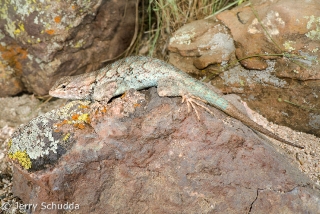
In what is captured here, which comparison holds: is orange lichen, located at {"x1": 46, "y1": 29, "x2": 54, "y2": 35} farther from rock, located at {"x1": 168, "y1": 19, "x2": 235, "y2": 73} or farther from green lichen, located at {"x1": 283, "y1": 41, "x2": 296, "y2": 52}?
green lichen, located at {"x1": 283, "y1": 41, "x2": 296, "y2": 52}

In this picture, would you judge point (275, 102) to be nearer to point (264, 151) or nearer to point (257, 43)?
point (257, 43)

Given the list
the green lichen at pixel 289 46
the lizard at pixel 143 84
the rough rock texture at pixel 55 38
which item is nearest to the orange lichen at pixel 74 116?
the lizard at pixel 143 84

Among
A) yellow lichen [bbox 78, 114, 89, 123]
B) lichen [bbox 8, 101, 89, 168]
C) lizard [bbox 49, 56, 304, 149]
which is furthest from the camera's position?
lizard [bbox 49, 56, 304, 149]

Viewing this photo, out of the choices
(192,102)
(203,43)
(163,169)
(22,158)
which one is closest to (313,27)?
(203,43)

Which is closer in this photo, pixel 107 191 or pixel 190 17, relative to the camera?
pixel 107 191

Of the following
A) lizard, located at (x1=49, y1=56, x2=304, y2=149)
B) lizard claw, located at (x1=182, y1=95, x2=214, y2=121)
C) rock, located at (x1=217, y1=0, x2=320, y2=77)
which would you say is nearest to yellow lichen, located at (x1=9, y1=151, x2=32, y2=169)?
lizard, located at (x1=49, y1=56, x2=304, y2=149)

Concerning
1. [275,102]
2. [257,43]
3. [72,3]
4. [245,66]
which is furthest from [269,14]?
[72,3]

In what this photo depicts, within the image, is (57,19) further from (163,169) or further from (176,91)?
(163,169)

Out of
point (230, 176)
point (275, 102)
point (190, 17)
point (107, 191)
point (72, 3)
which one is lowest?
point (275, 102)
